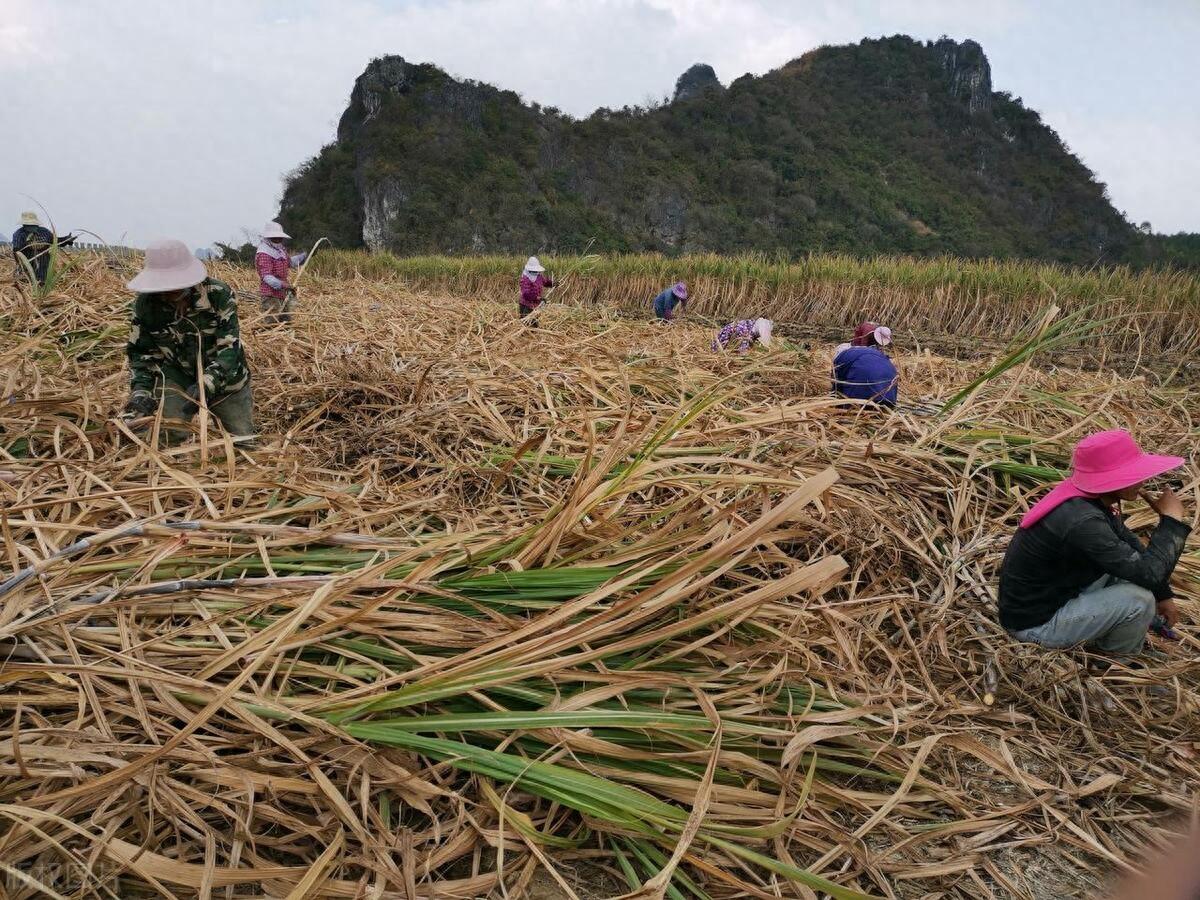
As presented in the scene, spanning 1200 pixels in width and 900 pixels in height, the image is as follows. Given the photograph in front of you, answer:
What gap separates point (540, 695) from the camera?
1.54 meters

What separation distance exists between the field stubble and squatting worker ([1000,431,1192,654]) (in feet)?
0.49

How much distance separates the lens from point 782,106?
236 feet

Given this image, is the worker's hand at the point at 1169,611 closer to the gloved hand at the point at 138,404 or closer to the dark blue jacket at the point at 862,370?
the dark blue jacket at the point at 862,370

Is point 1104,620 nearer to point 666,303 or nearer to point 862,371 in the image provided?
point 862,371

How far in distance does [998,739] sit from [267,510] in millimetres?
2229

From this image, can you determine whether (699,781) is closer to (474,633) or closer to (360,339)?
(474,633)

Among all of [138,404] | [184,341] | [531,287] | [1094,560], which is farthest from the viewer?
[531,287]

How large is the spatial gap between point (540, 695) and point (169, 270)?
2654 millimetres

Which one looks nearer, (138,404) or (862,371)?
(138,404)

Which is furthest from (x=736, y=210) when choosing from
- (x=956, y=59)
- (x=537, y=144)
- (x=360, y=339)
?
(x=360, y=339)

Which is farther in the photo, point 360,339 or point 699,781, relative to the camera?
point 360,339

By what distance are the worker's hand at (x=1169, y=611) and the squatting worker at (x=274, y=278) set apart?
526 centimetres

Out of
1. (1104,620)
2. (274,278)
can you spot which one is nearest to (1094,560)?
(1104,620)

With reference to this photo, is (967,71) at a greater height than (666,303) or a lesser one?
greater
